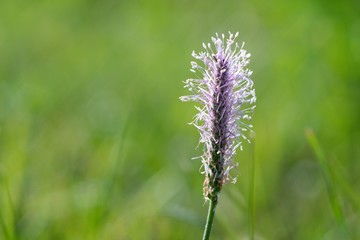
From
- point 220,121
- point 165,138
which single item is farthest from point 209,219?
point 165,138

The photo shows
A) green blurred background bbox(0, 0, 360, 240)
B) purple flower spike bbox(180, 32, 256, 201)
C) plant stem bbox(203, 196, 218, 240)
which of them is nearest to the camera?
plant stem bbox(203, 196, 218, 240)

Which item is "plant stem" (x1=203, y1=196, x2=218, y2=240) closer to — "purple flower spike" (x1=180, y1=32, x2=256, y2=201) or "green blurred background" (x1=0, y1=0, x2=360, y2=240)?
"purple flower spike" (x1=180, y1=32, x2=256, y2=201)

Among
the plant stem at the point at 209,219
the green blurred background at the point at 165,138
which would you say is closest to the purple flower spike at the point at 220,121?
the plant stem at the point at 209,219

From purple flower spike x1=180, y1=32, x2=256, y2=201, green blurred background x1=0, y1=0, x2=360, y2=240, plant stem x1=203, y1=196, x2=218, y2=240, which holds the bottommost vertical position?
plant stem x1=203, y1=196, x2=218, y2=240

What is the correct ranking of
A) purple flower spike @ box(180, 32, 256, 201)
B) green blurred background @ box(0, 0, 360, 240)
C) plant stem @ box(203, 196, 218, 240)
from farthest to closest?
green blurred background @ box(0, 0, 360, 240) → purple flower spike @ box(180, 32, 256, 201) → plant stem @ box(203, 196, 218, 240)

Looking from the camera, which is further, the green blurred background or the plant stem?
the green blurred background

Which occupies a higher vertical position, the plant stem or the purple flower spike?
the purple flower spike

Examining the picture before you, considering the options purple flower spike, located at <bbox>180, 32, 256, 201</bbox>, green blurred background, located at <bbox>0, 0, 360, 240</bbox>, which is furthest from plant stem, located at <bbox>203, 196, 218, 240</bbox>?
green blurred background, located at <bbox>0, 0, 360, 240</bbox>

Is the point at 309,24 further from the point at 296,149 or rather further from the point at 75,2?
the point at 75,2

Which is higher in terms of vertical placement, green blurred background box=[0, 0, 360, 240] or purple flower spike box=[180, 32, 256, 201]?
green blurred background box=[0, 0, 360, 240]

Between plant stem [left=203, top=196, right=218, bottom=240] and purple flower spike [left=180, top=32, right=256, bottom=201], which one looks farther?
purple flower spike [left=180, top=32, right=256, bottom=201]

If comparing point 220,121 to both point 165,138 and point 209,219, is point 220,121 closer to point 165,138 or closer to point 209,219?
point 209,219
